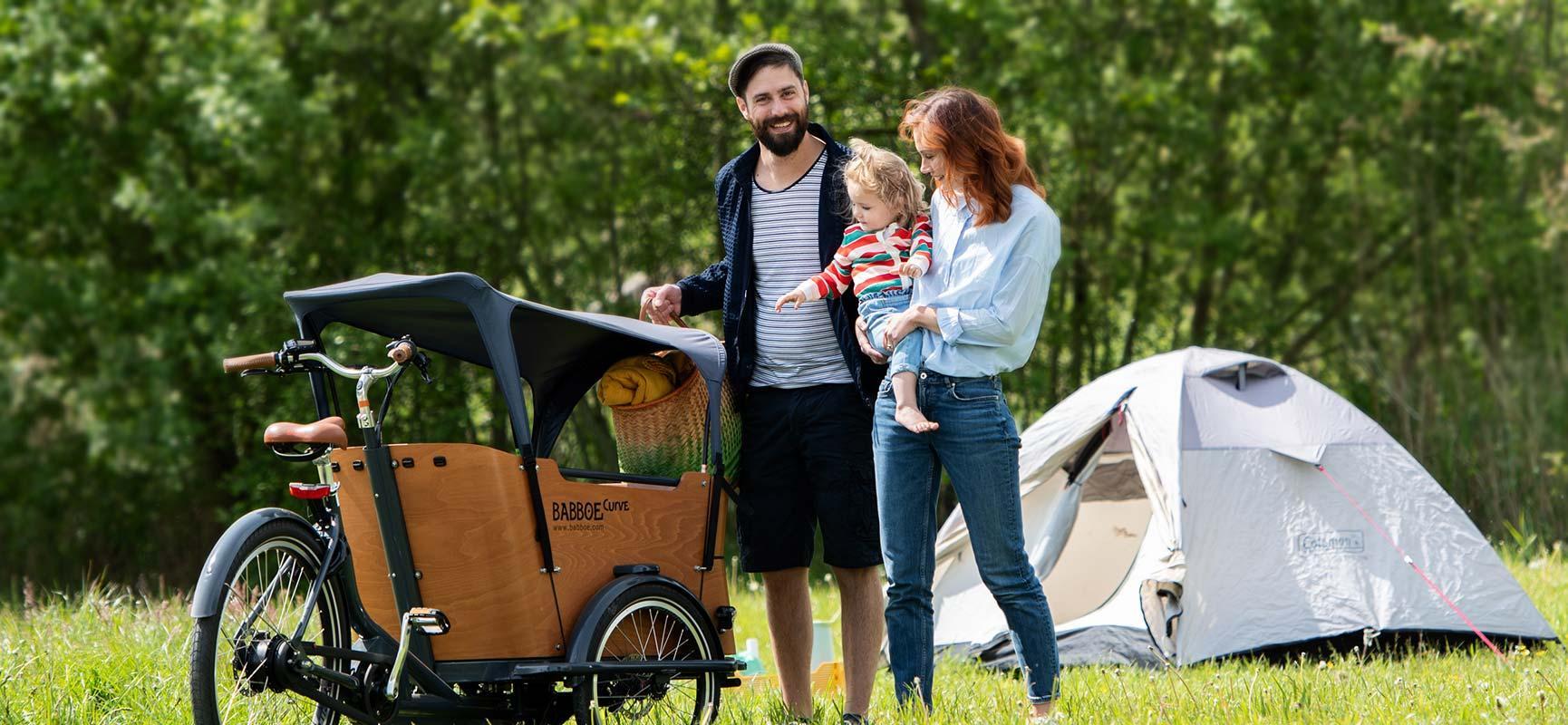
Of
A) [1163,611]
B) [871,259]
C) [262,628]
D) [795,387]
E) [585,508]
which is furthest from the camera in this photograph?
[1163,611]

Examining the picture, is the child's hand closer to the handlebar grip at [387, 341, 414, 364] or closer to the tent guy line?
the handlebar grip at [387, 341, 414, 364]

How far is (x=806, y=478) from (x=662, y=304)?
63 cm

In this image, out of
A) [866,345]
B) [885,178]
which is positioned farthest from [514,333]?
[885,178]

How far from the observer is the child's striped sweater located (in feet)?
11.8

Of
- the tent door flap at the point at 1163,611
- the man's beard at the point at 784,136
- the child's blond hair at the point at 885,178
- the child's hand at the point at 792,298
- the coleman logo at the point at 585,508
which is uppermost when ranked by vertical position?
the man's beard at the point at 784,136

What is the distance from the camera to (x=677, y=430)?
3957mm

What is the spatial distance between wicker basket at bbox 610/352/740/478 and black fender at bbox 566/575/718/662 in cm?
35

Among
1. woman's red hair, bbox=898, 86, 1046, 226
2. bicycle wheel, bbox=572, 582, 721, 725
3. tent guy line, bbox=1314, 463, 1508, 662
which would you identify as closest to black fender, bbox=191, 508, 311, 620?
bicycle wheel, bbox=572, 582, 721, 725

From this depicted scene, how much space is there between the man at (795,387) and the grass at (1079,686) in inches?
→ 10.6

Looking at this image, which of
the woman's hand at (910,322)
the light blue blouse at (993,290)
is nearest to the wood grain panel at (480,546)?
the woman's hand at (910,322)

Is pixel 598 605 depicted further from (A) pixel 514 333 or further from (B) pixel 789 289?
(B) pixel 789 289

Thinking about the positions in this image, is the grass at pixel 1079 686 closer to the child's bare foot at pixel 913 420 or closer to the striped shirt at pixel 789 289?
the child's bare foot at pixel 913 420

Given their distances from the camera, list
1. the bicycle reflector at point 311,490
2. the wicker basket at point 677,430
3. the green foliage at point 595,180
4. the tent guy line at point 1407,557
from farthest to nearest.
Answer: the green foliage at point 595,180 < the tent guy line at point 1407,557 < the wicker basket at point 677,430 < the bicycle reflector at point 311,490

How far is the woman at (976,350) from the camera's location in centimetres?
340
